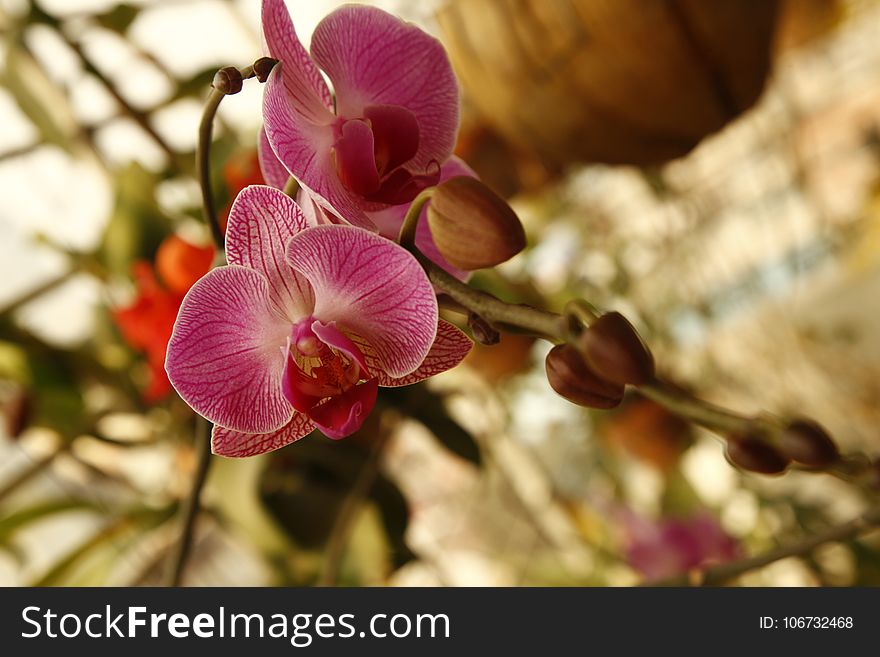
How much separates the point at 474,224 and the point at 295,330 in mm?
52

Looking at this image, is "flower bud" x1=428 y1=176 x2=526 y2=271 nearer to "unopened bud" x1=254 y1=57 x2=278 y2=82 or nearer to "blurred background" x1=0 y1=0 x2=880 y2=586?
"unopened bud" x1=254 y1=57 x2=278 y2=82

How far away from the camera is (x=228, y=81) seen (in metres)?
0.14

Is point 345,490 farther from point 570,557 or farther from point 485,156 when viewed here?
point 570,557

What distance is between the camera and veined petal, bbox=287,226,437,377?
156 mm

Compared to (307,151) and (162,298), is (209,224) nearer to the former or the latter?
(307,151)

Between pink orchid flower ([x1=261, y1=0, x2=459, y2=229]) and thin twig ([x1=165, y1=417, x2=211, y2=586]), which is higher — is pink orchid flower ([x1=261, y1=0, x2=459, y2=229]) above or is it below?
above

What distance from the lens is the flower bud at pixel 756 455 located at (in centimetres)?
14

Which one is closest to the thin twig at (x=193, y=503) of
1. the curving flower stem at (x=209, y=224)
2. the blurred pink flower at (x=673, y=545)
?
the curving flower stem at (x=209, y=224)

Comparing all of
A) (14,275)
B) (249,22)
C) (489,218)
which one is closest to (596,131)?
(489,218)

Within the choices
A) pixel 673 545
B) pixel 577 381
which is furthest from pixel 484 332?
pixel 673 545

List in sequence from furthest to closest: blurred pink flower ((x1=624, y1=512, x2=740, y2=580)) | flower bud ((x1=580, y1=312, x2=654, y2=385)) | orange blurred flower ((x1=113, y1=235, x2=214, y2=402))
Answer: blurred pink flower ((x1=624, y1=512, x2=740, y2=580))
orange blurred flower ((x1=113, y1=235, x2=214, y2=402))
flower bud ((x1=580, y1=312, x2=654, y2=385))

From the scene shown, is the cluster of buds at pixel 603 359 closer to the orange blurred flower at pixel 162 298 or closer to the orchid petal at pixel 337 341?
the orchid petal at pixel 337 341

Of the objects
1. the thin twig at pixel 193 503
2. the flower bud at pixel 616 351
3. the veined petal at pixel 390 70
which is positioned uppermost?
the veined petal at pixel 390 70

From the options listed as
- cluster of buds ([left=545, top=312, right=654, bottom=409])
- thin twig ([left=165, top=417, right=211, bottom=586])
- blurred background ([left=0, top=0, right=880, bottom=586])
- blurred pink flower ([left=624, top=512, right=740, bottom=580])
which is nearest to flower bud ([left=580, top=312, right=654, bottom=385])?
cluster of buds ([left=545, top=312, right=654, bottom=409])
